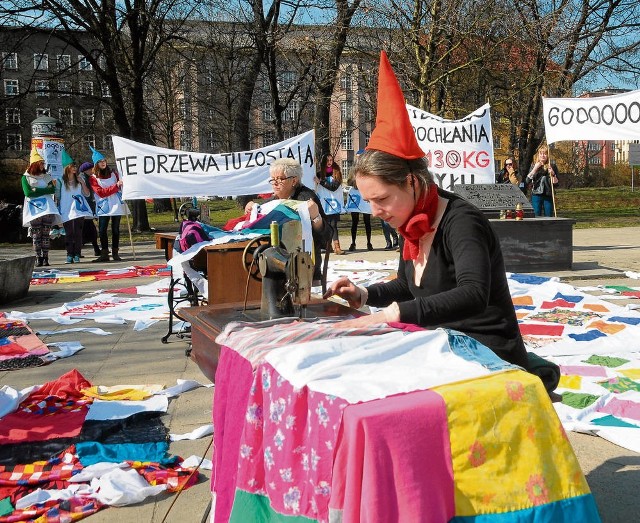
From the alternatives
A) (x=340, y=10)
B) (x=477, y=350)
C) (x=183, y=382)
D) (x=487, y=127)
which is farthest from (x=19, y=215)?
(x=477, y=350)

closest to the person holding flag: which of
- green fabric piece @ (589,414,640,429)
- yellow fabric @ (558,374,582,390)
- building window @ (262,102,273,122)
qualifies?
yellow fabric @ (558,374,582,390)

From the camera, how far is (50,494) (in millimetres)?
3354

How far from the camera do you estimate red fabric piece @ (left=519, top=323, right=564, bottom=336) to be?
641cm

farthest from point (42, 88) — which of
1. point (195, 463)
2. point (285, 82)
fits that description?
point (195, 463)

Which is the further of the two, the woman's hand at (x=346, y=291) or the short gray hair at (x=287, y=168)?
the short gray hair at (x=287, y=168)

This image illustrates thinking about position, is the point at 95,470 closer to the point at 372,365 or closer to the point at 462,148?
the point at 372,365

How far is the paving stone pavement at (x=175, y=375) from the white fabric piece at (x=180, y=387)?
0.06 metres

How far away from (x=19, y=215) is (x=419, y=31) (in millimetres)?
10555

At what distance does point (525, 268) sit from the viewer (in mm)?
10469

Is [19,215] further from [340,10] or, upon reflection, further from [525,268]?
[525,268]

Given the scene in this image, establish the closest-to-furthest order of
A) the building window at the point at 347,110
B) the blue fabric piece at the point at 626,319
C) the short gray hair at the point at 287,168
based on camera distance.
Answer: the short gray hair at the point at 287,168 < the blue fabric piece at the point at 626,319 < the building window at the point at 347,110

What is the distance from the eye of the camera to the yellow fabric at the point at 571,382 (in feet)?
15.9

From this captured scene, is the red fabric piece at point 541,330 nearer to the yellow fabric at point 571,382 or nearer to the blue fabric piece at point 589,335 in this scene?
the blue fabric piece at point 589,335

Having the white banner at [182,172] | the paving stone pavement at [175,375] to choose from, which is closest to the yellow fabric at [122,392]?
the paving stone pavement at [175,375]
